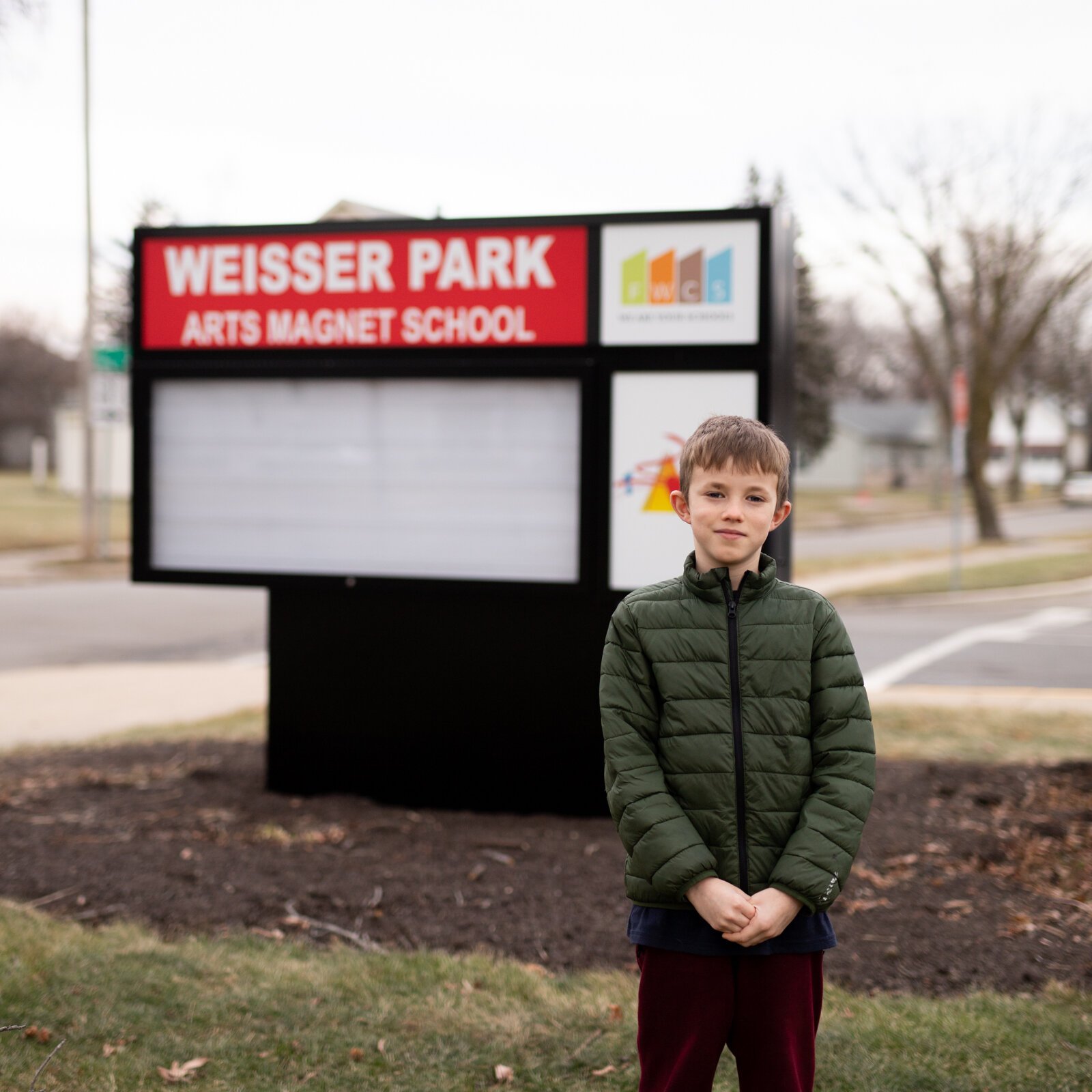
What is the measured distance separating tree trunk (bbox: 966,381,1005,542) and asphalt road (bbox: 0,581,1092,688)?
508 inches

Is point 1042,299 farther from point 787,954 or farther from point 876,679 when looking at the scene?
point 787,954

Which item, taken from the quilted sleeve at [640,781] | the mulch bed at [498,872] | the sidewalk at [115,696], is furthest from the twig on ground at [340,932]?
the sidewalk at [115,696]

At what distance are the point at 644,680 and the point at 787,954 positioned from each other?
56 cm

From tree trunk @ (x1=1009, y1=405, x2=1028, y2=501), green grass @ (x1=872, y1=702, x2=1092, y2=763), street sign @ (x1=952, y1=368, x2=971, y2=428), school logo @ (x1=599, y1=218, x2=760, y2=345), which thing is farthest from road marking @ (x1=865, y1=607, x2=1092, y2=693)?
tree trunk @ (x1=1009, y1=405, x2=1028, y2=501)

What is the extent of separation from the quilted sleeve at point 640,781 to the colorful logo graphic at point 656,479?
303 centimetres

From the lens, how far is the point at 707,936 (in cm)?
232

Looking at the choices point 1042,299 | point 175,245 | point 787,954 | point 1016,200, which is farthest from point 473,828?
point 1042,299

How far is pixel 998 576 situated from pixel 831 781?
65.4 ft

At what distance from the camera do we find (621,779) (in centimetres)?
233

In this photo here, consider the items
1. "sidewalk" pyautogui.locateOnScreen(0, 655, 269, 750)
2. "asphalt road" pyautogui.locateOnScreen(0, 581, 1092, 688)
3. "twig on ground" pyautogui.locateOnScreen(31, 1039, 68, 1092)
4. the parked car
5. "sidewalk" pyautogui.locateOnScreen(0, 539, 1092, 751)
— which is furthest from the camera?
the parked car

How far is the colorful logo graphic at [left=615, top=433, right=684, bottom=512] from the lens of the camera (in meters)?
5.44

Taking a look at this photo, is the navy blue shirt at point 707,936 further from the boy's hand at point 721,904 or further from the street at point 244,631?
the street at point 244,631

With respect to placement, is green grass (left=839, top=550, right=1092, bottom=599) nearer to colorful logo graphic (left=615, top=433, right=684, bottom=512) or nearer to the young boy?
colorful logo graphic (left=615, top=433, right=684, bottom=512)

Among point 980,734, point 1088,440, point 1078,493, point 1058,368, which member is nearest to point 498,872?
point 980,734
